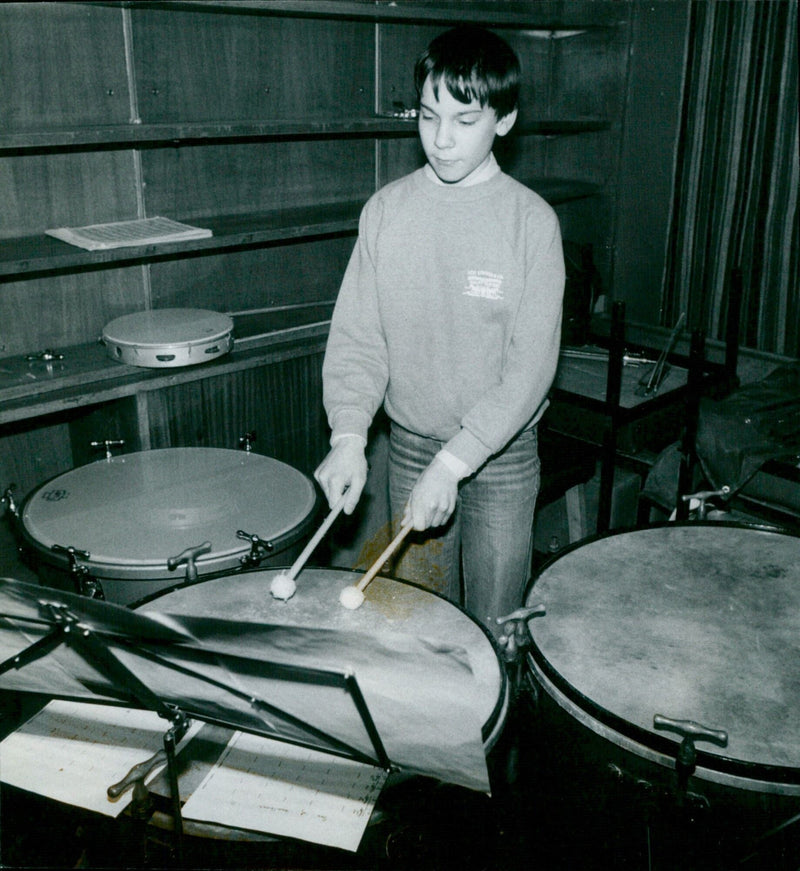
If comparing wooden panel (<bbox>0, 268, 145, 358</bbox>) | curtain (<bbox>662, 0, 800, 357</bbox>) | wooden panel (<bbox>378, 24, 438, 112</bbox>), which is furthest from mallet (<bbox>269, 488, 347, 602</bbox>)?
curtain (<bbox>662, 0, 800, 357</bbox>)

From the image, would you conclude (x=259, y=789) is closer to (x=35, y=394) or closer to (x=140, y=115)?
(x=35, y=394)

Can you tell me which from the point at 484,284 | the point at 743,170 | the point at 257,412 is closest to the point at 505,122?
the point at 484,284

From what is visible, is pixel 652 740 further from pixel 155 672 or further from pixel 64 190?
pixel 64 190

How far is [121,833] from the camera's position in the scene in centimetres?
122

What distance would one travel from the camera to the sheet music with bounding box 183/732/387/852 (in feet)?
3.63

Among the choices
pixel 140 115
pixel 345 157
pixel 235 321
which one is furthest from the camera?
pixel 345 157

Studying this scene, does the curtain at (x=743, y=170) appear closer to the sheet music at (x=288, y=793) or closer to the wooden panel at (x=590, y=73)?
the wooden panel at (x=590, y=73)

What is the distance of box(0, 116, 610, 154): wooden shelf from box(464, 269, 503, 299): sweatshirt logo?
0.97 m

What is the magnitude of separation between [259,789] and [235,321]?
1828 mm

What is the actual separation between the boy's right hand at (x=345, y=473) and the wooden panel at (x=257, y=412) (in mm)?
926

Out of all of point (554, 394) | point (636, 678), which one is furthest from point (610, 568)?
point (554, 394)

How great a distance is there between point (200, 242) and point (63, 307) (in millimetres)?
506

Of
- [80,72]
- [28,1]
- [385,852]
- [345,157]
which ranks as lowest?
[385,852]

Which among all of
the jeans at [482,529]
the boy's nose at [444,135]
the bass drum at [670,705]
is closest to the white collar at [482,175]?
the boy's nose at [444,135]
